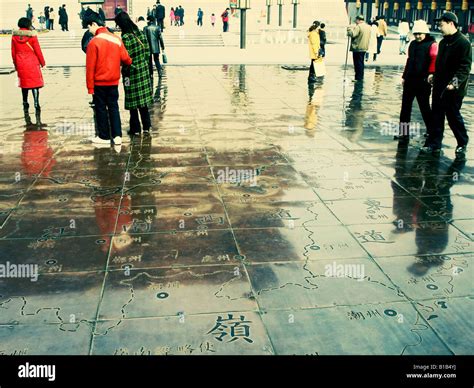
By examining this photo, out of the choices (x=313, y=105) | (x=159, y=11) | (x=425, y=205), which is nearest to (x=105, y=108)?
(x=425, y=205)

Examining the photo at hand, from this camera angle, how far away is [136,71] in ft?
28.0

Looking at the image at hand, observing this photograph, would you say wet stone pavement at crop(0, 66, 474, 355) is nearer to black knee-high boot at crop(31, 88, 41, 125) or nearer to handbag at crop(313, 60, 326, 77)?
black knee-high boot at crop(31, 88, 41, 125)

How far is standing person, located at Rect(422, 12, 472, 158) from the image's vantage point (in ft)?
23.5

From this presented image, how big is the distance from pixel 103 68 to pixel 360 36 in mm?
8824

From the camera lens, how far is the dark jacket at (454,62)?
715 cm

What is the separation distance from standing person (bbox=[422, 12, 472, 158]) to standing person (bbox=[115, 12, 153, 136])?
4.31 metres

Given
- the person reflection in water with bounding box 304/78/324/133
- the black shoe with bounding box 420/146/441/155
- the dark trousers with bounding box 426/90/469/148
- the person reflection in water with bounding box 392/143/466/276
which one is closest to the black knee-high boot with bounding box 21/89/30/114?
the person reflection in water with bounding box 304/78/324/133

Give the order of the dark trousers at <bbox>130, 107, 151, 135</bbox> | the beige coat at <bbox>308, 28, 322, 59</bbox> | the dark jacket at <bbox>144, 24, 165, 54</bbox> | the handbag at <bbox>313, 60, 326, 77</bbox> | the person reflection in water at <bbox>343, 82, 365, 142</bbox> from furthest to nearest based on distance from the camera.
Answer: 1. the handbag at <bbox>313, 60, 326, 77</bbox>
2. the dark jacket at <bbox>144, 24, 165, 54</bbox>
3. the beige coat at <bbox>308, 28, 322, 59</bbox>
4. the person reflection in water at <bbox>343, 82, 365, 142</bbox>
5. the dark trousers at <bbox>130, 107, 151, 135</bbox>

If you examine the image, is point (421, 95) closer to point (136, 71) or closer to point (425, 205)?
point (425, 205)

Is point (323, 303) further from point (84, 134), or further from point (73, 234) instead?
point (84, 134)

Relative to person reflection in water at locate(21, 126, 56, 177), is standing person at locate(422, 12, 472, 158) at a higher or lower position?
higher

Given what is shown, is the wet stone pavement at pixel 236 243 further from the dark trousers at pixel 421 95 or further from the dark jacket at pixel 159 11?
the dark jacket at pixel 159 11

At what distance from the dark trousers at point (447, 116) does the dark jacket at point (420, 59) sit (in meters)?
0.57
